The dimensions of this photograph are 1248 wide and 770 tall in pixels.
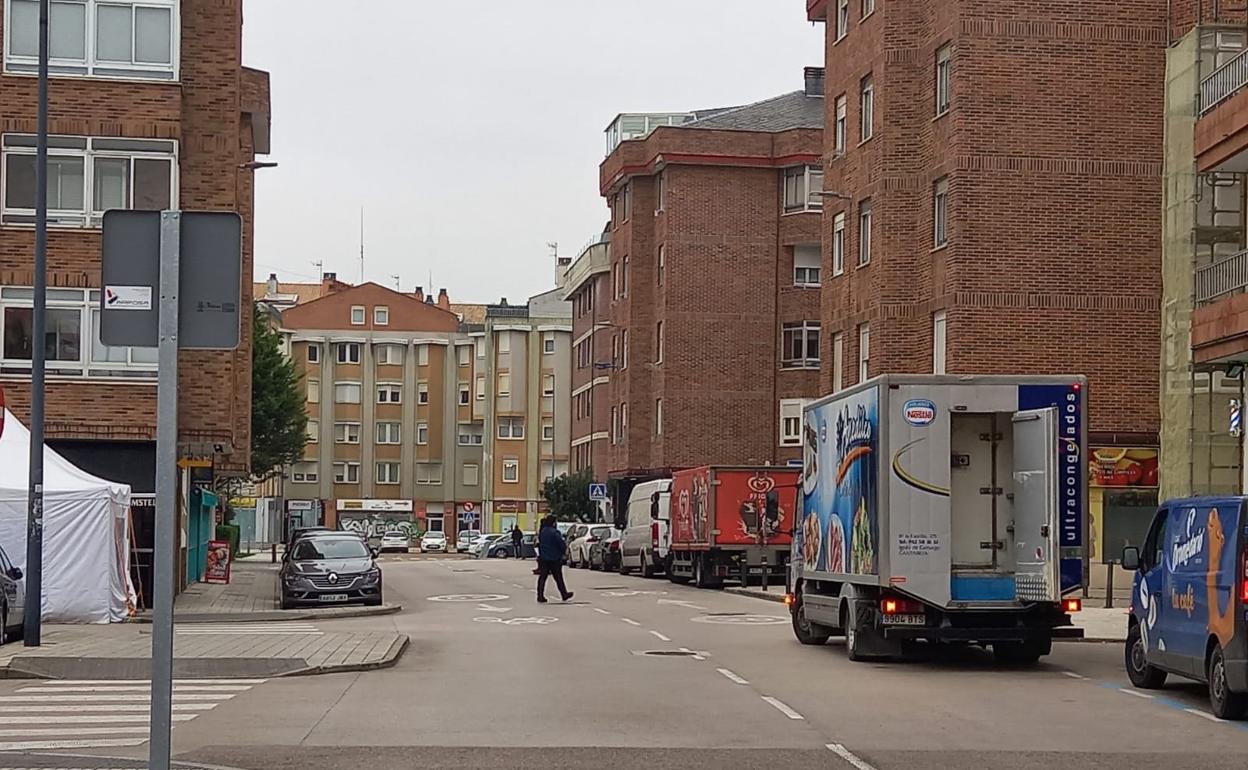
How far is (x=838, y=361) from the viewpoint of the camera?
45000 mm

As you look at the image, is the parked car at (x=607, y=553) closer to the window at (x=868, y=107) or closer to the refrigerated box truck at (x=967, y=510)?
the window at (x=868, y=107)

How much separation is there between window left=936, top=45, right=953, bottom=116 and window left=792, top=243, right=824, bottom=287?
26.5 m

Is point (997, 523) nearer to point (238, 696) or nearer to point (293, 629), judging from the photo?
point (238, 696)

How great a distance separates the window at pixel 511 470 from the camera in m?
114

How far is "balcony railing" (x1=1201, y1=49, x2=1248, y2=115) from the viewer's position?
28.0 m

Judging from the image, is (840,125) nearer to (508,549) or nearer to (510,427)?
(508,549)

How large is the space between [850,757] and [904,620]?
7701mm

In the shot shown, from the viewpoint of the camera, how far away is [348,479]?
120 meters

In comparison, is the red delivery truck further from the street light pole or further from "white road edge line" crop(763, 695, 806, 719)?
"white road edge line" crop(763, 695, 806, 719)

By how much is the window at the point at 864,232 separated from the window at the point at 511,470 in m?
72.0

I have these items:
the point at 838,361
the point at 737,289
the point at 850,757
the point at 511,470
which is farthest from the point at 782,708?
the point at 511,470

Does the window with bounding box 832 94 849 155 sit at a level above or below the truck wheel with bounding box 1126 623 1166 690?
above

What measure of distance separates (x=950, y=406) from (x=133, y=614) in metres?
16.5

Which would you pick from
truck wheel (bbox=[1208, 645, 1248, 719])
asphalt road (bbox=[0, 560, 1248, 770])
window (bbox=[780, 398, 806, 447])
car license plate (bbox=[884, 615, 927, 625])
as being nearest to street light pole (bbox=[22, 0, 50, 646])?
asphalt road (bbox=[0, 560, 1248, 770])
